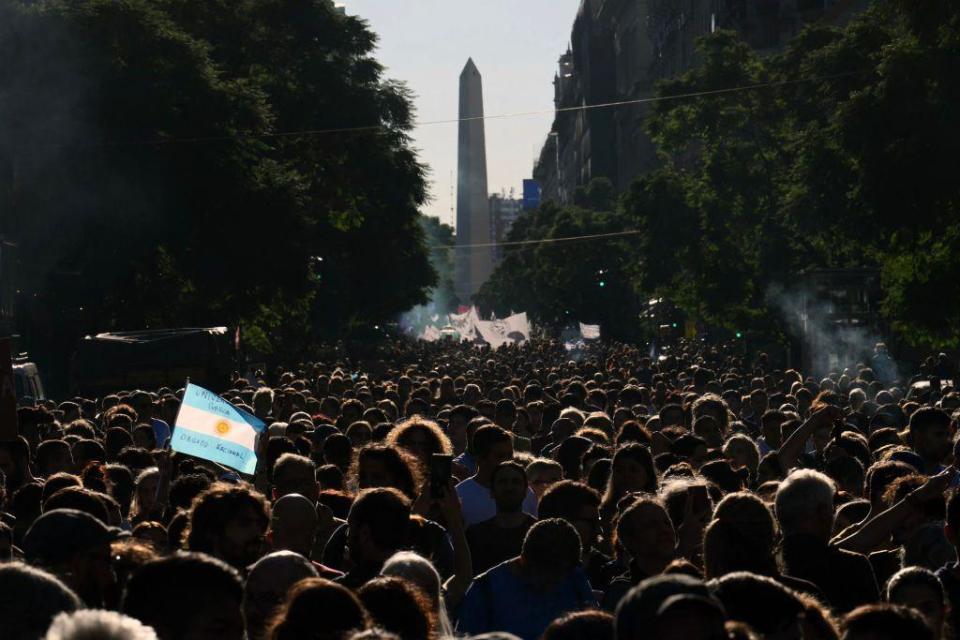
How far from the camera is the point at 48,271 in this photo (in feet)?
123

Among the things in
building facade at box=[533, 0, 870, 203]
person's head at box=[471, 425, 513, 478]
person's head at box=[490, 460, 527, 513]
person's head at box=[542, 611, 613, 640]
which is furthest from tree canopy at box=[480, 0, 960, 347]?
person's head at box=[542, 611, 613, 640]

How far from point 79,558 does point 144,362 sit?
22438mm

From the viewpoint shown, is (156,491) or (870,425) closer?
(156,491)

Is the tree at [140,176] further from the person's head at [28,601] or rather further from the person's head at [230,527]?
the person's head at [28,601]

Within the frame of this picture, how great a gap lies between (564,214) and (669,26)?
Answer: 42.7ft

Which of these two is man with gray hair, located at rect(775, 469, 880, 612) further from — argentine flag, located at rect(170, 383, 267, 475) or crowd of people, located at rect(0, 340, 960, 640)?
argentine flag, located at rect(170, 383, 267, 475)

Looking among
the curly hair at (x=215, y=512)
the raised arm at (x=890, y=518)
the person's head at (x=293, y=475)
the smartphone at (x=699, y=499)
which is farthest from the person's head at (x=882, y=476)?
the curly hair at (x=215, y=512)

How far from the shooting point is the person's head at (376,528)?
6672 millimetres

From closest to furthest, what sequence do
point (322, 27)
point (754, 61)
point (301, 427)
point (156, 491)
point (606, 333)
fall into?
1. point (156, 491)
2. point (301, 427)
3. point (754, 61)
4. point (322, 27)
5. point (606, 333)

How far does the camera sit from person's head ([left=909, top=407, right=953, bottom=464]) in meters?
10.6

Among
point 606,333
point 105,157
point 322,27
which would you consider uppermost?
point 322,27

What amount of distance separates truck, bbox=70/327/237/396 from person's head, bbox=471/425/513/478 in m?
18.6

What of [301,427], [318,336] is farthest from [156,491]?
[318,336]

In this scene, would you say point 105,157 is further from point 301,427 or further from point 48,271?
point 301,427
